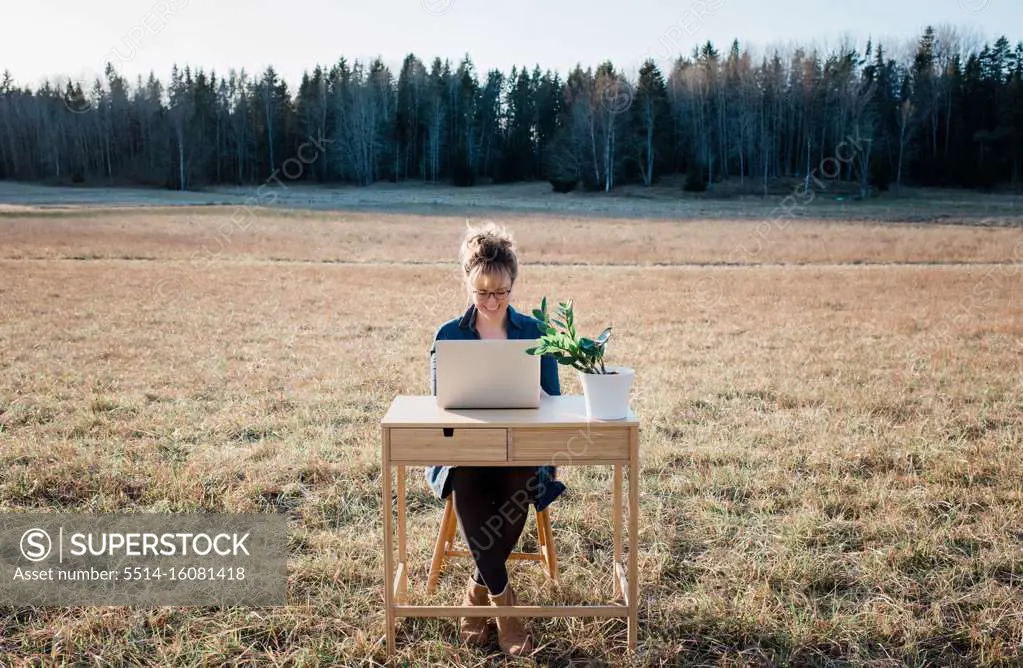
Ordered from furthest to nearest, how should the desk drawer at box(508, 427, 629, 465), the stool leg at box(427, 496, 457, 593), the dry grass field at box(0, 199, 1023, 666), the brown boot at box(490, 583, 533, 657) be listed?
1. the stool leg at box(427, 496, 457, 593)
2. the dry grass field at box(0, 199, 1023, 666)
3. the brown boot at box(490, 583, 533, 657)
4. the desk drawer at box(508, 427, 629, 465)

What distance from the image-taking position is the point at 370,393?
6754 millimetres

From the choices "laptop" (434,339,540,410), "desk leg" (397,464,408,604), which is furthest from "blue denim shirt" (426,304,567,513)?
"laptop" (434,339,540,410)

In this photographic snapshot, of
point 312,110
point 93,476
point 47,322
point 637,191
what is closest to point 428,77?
point 312,110

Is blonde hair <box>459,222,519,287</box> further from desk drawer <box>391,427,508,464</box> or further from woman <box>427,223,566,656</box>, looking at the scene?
desk drawer <box>391,427,508,464</box>

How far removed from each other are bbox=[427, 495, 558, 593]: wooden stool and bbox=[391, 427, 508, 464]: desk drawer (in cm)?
60

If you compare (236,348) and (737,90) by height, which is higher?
(737,90)

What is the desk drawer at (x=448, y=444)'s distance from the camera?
281 centimetres

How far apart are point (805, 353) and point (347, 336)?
5.06 metres

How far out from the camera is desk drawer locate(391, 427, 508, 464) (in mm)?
2807

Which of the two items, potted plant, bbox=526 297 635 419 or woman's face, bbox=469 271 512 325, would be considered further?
woman's face, bbox=469 271 512 325

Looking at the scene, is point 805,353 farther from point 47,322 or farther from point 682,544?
point 47,322

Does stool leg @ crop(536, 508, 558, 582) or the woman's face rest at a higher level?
the woman's face

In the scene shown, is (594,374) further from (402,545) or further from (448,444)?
(402,545)

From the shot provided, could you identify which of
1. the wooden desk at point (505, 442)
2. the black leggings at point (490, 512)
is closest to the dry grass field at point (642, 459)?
the black leggings at point (490, 512)
